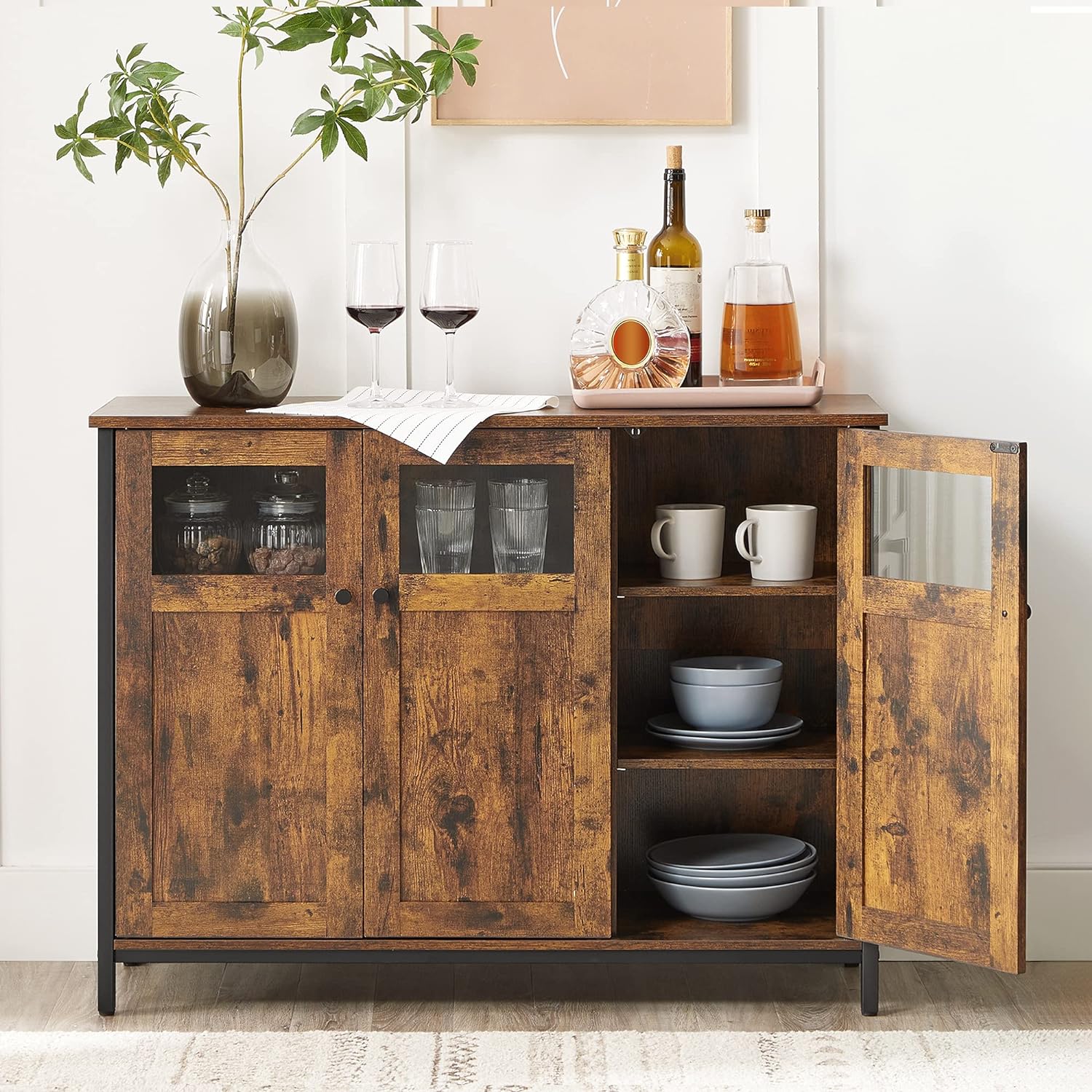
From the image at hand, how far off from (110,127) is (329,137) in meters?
0.41

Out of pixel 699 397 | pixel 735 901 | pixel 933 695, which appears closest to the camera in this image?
pixel 933 695

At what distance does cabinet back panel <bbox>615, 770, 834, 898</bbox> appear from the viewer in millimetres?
2910

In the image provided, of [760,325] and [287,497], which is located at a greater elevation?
→ [760,325]

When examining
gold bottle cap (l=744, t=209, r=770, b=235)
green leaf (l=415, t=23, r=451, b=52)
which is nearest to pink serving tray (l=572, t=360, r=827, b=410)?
gold bottle cap (l=744, t=209, r=770, b=235)

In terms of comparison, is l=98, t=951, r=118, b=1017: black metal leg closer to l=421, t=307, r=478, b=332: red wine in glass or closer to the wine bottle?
l=421, t=307, r=478, b=332: red wine in glass

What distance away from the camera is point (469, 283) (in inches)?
102

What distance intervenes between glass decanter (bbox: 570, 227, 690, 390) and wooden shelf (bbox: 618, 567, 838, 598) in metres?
0.36

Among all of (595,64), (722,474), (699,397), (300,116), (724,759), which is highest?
(595,64)

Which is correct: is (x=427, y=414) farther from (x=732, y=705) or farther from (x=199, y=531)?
(x=732, y=705)

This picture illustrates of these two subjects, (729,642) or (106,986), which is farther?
(729,642)

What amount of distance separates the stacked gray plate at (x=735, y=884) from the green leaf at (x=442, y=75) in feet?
4.92

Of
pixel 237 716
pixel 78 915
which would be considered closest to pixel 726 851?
pixel 237 716

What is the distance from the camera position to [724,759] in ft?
8.49

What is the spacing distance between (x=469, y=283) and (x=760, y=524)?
68cm
